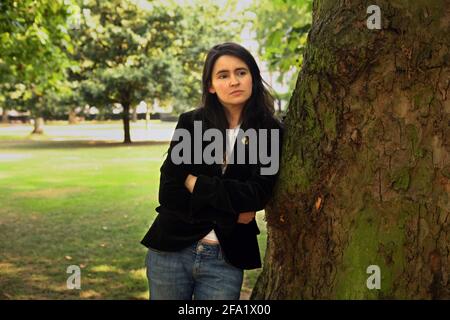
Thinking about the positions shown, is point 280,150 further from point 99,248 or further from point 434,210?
point 99,248

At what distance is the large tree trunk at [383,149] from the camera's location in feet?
7.63

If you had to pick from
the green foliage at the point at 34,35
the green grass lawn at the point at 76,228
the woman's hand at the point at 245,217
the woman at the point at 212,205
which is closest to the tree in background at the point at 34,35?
the green foliage at the point at 34,35

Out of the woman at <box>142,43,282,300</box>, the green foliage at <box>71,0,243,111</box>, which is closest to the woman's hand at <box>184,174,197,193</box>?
the woman at <box>142,43,282,300</box>

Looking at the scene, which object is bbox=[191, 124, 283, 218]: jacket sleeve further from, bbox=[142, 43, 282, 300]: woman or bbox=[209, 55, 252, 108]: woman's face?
bbox=[209, 55, 252, 108]: woman's face

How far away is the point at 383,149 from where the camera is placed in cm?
235

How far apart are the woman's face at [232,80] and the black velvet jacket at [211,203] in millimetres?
132

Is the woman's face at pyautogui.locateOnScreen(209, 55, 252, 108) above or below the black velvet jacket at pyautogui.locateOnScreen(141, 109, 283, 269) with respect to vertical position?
above

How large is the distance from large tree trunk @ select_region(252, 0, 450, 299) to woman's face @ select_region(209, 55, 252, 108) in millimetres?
332

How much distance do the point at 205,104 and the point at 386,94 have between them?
842 mm

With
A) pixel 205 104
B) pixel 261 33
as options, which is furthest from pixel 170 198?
pixel 261 33

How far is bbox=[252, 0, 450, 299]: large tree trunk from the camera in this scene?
2.33 meters

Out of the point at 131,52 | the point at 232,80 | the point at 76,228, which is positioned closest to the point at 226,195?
the point at 232,80

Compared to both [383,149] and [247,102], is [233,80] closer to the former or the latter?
[247,102]

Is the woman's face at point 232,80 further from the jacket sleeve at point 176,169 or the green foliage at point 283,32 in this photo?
the green foliage at point 283,32
